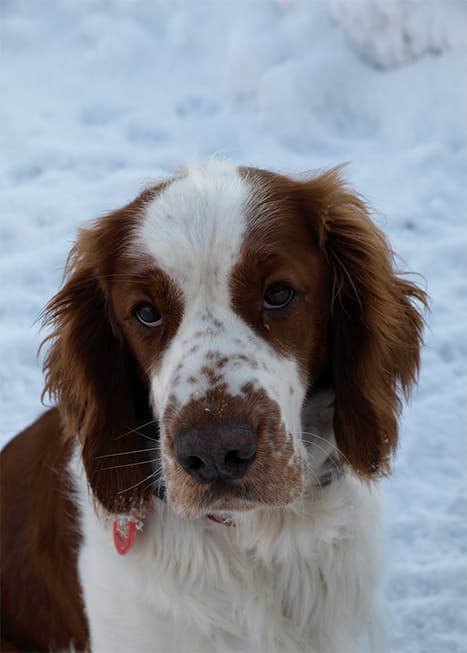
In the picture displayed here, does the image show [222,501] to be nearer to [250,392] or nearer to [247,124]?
[250,392]

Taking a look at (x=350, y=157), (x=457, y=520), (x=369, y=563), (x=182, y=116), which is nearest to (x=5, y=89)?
(x=182, y=116)

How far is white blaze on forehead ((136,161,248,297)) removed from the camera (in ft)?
8.04

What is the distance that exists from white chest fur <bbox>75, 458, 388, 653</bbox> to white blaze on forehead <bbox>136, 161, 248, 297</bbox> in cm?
72

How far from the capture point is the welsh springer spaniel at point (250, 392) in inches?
96.5

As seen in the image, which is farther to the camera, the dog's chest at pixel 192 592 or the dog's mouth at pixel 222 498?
the dog's chest at pixel 192 592

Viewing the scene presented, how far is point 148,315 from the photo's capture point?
258 centimetres

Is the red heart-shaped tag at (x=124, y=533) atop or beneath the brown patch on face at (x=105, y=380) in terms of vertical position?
beneath

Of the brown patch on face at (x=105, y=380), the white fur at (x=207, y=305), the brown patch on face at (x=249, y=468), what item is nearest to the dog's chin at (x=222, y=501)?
the brown patch on face at (x=249, y=468)

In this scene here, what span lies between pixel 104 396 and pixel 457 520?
179cm

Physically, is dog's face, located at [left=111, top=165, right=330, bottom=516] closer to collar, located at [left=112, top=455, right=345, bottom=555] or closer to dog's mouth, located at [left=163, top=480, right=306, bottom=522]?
dog's mouth, located at [left=163, top=480, right=306, bottom=522]

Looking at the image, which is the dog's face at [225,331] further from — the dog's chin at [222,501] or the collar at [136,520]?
the collar at [136,520]

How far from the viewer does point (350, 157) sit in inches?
230

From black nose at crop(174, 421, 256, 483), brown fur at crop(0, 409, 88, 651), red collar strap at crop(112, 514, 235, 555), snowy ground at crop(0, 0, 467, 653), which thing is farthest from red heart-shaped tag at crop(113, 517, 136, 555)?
snowy ground at crop(0, 0, 467, 653)

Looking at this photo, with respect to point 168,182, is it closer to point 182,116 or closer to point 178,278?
point 178,278
